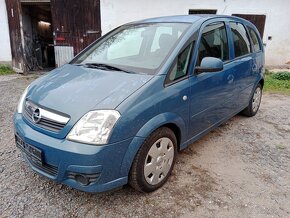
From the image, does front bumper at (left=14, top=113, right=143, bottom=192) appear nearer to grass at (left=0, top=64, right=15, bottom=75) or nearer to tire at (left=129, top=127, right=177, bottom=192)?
tire at (left=129, top=127, right=177, bottom=192)

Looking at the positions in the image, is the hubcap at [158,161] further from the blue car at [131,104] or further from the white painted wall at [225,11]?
the white painted wall at [225,11]

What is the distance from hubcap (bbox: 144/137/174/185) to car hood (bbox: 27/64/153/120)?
599 mm

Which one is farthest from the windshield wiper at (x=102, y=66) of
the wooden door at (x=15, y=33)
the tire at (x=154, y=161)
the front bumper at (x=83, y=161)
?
the wooden door at (x=15, y=33)

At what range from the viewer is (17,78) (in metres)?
8.07

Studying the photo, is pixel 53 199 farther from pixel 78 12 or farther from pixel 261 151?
pixel 78 12

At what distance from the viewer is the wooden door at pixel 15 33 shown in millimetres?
8116

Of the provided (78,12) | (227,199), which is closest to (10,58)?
(78,12)

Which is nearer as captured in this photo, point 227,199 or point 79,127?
point 79,127

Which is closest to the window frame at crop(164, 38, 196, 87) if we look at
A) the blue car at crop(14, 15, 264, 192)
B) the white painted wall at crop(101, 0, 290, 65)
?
the blue car at crop(14, 15, 264, 192)

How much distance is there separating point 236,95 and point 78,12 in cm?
625

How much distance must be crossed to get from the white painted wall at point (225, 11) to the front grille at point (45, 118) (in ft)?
21.0

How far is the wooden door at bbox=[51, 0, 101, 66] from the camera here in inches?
326

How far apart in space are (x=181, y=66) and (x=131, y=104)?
0.82 metres

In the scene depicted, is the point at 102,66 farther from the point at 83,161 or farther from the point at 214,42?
the point at 214,42
